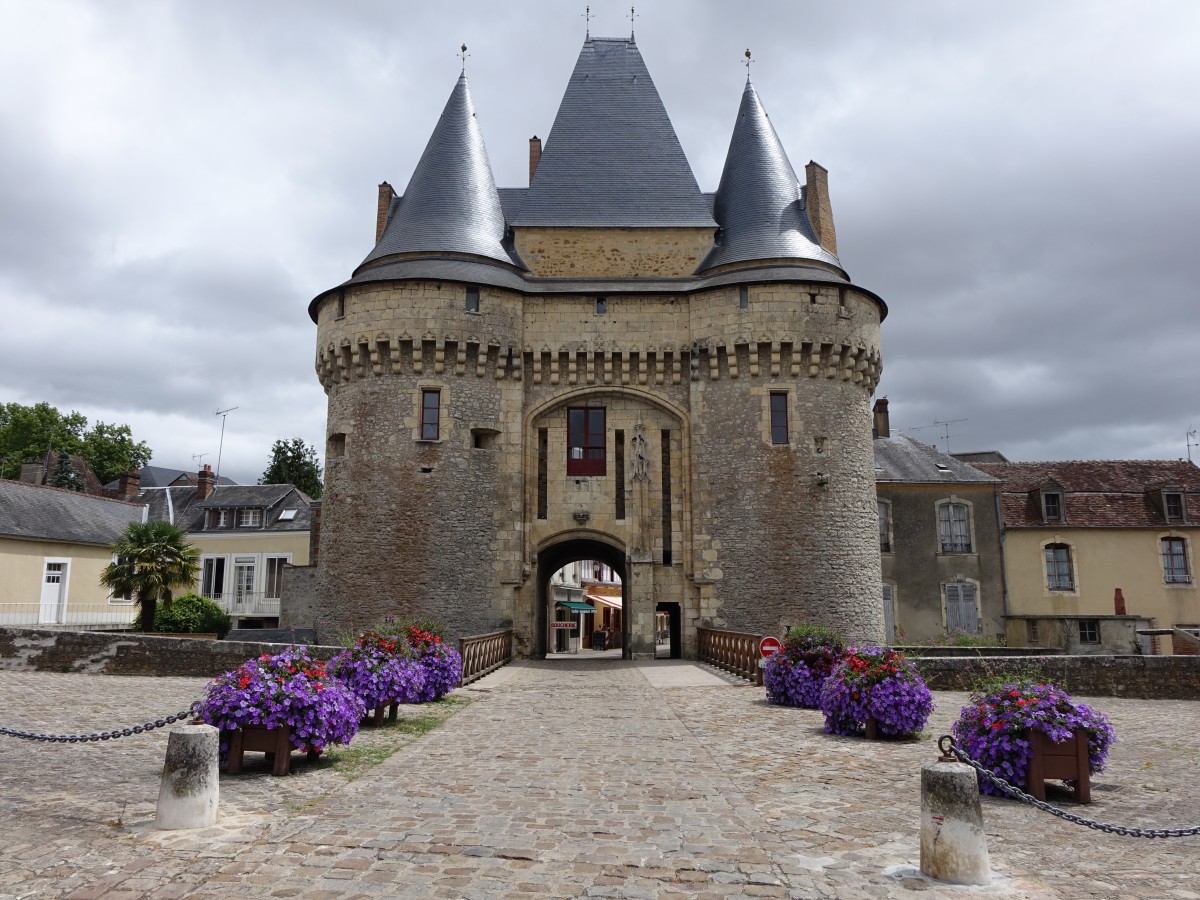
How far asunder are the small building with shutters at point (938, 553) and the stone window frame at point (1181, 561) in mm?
4908

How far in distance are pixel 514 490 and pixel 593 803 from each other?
600 inches

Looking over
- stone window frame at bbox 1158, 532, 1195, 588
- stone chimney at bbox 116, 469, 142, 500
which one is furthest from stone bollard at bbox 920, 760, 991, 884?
stone chimney at bbox 116, 469, 142, 500

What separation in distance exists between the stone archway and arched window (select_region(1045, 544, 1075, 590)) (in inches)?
515

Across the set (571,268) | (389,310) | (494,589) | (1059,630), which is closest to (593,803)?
(494,589)

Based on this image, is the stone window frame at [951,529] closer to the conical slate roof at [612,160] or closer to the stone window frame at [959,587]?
the stone window frame at [959,587]

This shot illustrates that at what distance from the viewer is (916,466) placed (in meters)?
27.4

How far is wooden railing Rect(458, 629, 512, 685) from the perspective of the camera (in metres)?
14.8

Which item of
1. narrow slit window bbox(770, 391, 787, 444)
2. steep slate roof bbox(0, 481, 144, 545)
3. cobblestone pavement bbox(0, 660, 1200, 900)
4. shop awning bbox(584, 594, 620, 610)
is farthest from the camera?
shop awning bbox(584, 594, 620, 610)

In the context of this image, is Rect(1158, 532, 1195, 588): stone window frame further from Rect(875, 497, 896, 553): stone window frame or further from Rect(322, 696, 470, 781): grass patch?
Rect(322, 696, 470, 781): grass patch

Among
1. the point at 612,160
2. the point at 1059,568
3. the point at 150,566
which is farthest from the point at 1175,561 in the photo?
the point at 150,566

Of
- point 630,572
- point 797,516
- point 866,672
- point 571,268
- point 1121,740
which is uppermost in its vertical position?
point 571,268

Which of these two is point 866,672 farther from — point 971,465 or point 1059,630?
point 971,465

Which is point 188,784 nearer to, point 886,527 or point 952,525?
point 886,527

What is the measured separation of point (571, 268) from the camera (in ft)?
75.9
